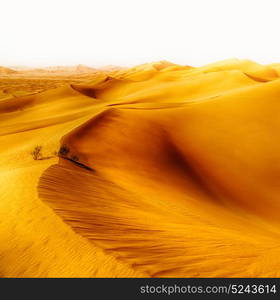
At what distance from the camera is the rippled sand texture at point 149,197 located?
4023mm

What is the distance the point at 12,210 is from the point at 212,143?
9379 millimetres

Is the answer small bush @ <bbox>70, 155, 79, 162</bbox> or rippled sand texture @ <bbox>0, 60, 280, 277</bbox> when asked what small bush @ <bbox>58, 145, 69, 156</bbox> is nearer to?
Result: rippled sand texture @ <bbox>0, 60, 280, 277</bbox>

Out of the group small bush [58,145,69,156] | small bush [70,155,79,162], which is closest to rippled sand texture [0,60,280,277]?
small bush [58,145,69,156]

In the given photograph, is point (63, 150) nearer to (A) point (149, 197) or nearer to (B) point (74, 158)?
(B) point (74, 158)

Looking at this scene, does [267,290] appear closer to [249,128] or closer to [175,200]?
[175,200]

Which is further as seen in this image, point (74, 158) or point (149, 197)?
point (74, 158)

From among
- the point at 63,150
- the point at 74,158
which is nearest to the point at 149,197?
the point at 74,158

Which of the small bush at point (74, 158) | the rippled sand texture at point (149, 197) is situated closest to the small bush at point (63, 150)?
the rippled sand texture at point (149, 197)

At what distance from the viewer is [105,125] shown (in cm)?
1227

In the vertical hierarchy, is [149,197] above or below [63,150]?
below

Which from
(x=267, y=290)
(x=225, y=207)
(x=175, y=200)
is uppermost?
(x=267, y=290)

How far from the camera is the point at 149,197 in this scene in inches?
264

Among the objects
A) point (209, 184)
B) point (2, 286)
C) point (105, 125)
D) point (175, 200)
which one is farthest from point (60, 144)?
point (2, 286)

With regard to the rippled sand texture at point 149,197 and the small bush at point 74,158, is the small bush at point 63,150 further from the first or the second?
the small bush at point 74,158
